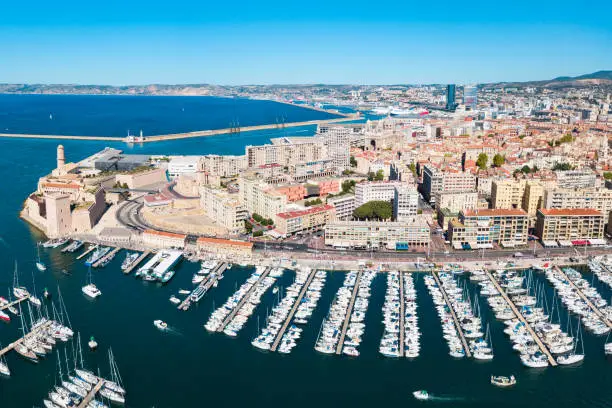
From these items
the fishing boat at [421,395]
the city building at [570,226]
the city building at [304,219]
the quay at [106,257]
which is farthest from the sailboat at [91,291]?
the city building at [570,226]

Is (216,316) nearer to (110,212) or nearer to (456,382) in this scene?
(456,382)

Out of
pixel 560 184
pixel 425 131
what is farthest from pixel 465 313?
pixel 425 131

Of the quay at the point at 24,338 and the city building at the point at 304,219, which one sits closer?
the quay at the point at 24,338

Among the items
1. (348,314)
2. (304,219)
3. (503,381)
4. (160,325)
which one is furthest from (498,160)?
(160,325)

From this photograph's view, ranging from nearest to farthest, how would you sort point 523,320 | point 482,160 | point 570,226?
point 523,320, point 570,226, point 482,160

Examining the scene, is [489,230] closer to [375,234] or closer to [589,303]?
[375,234]

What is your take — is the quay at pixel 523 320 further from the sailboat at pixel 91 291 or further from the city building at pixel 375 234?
the sailboat at pixel 91 291
